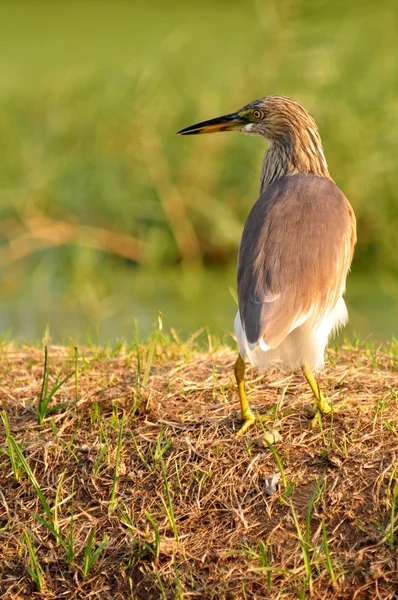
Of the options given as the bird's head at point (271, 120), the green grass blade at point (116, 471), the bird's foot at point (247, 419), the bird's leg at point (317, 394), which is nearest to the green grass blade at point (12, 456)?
the green grass blade at point (116, 471)

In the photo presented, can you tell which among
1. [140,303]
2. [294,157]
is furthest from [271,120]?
[140,303]

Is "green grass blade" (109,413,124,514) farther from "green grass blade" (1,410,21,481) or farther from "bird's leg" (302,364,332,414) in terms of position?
"bird's leg" (302,364,332,414)

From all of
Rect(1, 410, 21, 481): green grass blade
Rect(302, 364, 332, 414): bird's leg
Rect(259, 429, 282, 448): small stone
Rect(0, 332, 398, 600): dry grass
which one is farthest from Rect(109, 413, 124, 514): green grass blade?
Rect(302, 364, 332, 414): bird's leg

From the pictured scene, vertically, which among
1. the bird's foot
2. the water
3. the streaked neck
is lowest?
the water

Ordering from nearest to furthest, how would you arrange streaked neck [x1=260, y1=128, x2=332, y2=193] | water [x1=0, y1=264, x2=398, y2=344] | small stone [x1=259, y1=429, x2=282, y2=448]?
small stone [x1=259, y1=429, x2=282, y2=448] → streaked neck [x1=260, y1=128, x2=332, y2=193] → water [x1=0, y1=264, x2=398, y2=344]

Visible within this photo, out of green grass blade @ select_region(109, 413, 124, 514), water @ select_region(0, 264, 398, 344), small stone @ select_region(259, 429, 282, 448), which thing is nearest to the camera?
green grass blade @ select_region(109, 413, 124, 514)

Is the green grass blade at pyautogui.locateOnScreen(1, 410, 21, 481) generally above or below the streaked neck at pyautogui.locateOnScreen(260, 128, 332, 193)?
below

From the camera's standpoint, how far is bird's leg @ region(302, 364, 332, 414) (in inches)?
140

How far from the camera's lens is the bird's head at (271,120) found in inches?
171

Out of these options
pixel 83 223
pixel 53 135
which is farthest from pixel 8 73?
pixel 83 223

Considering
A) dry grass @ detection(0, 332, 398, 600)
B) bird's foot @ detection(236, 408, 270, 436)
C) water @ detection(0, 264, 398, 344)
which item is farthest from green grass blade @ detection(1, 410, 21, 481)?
water @ detection(0, 264, 398, 344)

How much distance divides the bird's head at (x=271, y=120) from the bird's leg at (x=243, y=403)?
4.01ft

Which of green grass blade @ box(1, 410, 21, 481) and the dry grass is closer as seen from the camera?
the dry grass

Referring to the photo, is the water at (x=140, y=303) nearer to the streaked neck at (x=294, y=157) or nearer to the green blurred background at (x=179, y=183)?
the green blurred background at (x=179, y=183)
